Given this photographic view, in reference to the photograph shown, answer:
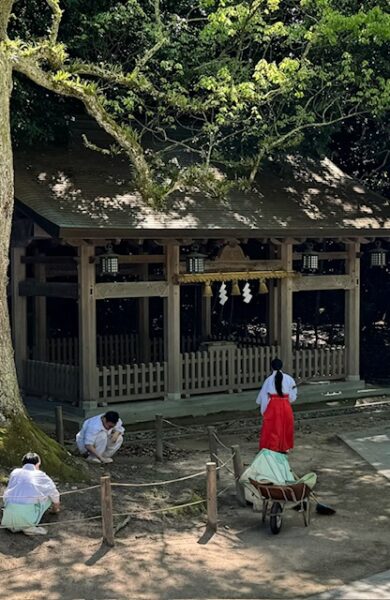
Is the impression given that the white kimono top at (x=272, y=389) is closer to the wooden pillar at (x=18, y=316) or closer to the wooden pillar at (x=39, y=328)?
the wooden pillar at (x=18, y=316)

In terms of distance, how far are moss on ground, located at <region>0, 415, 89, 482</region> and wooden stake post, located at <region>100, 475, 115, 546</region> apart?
6.17 ft

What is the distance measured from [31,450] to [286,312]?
9.04 m

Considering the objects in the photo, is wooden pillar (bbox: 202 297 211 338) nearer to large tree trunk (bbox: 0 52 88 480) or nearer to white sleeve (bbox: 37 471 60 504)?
large tree trunk (bbox: 0 52 88 480)

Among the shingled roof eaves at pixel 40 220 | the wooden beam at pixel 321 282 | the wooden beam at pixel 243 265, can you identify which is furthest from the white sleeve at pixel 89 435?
the wooden beam at pixel 321 282

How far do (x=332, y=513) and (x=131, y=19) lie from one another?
11.6m

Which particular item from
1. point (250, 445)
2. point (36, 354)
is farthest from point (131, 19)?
point (250, 445)

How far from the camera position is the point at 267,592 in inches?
343

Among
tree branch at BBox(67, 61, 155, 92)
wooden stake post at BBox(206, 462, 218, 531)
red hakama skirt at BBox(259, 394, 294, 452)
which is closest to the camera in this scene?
wooden stake post at BBox(206, 462, 218, 531)

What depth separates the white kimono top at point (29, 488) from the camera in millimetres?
9695

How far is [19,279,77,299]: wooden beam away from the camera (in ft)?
55.1

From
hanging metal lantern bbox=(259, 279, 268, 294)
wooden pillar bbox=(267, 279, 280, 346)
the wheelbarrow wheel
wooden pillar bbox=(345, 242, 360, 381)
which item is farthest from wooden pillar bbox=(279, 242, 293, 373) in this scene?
the wheelbarrow wheel

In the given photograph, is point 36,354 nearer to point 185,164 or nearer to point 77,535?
point 185,164

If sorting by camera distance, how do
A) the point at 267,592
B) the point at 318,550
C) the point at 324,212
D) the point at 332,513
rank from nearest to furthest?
the point at 267,592
the point at 318,550
the point at 332,513
the point at 324,212

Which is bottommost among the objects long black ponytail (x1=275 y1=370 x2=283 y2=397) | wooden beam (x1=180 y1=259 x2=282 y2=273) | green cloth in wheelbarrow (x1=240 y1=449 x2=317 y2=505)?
green cloth in wheelbarrow (x1=240 y1=449 x2=317 y2=505)
